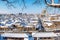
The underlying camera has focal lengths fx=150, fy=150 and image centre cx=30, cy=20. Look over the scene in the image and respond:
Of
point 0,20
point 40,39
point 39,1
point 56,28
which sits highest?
point 39,1

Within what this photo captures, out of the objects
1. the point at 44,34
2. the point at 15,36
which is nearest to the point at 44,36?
the point at 44,34

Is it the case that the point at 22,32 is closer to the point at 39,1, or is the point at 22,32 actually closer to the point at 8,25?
the point at 8,25

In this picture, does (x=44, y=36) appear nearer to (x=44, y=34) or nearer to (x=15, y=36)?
(x=44, y=34)

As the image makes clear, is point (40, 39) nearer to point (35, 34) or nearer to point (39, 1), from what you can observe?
point (35, 34)

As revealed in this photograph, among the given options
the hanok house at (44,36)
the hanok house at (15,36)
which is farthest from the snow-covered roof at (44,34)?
the hanok house at (15,36)

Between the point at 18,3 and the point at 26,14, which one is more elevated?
the point at 18,3

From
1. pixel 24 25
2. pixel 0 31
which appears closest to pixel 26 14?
pixel 24 25

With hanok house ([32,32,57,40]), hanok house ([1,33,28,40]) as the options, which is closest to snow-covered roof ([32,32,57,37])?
hanok house ([32,32,57,40])

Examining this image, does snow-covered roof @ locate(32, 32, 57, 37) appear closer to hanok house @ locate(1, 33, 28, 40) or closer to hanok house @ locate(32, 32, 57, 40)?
hanok house @ locate(32, 32, 57, 40)

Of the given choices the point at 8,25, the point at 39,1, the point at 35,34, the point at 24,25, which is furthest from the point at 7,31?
the point at 39,1

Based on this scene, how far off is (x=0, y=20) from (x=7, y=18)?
3.6 inches

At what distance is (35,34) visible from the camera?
186 centimetres

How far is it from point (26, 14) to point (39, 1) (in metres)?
0.23

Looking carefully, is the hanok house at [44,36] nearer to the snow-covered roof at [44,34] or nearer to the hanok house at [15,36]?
the snow-covered roof at [44,34]
